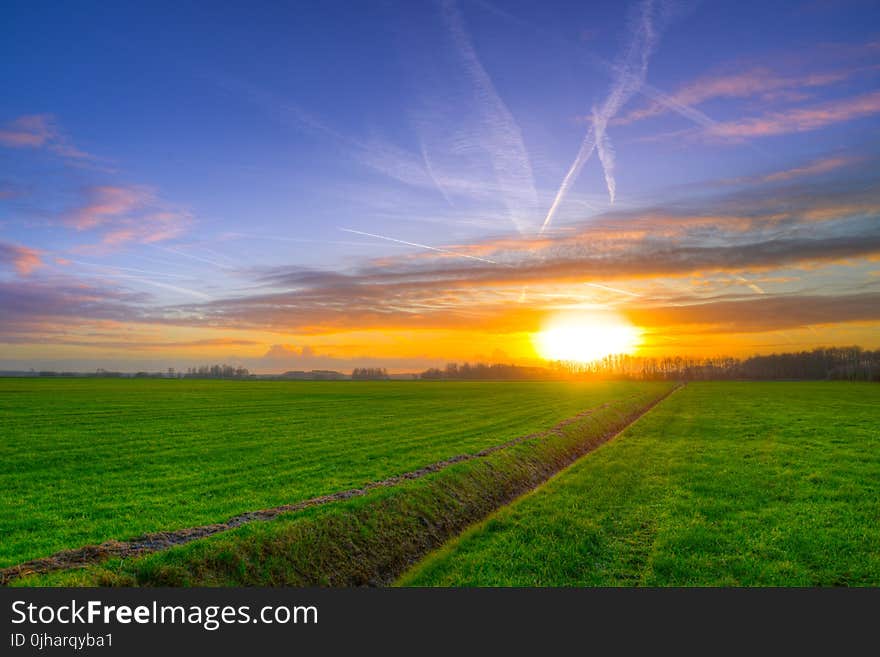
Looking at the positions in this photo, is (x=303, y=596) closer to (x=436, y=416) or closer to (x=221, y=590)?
(x=221, y=590)

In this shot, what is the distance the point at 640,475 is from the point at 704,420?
1241 inches

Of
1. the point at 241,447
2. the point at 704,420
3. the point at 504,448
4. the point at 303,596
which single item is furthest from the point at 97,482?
the point at 704,420

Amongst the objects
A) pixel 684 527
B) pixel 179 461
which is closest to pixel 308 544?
pixel 684 527

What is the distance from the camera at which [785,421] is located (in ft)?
167

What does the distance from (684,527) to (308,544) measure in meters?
10.1

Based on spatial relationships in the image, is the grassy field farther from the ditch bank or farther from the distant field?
the distant field

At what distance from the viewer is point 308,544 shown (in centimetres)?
1390

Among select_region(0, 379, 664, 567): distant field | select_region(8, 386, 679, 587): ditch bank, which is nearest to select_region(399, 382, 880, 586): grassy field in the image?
select_region(8, 386, 679, 587): ditch bank

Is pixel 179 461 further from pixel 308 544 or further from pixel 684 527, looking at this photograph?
pixel 684 527

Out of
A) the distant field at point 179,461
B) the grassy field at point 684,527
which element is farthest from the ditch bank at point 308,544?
the distant field at point 179,461

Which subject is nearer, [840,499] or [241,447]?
[840,499]

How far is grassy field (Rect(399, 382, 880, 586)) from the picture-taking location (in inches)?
506

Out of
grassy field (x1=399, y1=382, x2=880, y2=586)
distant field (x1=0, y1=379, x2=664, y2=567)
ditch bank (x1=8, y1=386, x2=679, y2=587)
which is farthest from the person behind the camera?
distant field (x1=0, y1=379, x2=664, y2=567)

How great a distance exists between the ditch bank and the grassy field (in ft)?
3.55
